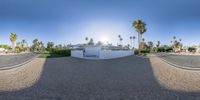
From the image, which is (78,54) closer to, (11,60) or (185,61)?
(11,60)

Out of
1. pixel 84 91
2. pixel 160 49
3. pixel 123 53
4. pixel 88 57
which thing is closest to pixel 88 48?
pixel 88 57

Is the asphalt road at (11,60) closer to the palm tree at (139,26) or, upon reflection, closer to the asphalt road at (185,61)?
the asphalt road at (185,61)

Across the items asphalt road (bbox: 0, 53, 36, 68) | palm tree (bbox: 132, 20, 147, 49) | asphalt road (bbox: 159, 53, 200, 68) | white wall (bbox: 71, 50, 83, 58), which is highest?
palm tree (bbox: 132, 20, 147, 49)

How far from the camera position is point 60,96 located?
8.34 metres

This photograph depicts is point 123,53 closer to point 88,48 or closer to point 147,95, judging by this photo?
point 88,48

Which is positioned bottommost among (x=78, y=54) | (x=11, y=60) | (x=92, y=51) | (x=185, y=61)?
(x=185, y=61)

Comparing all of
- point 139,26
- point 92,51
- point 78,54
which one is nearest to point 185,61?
point 92,51

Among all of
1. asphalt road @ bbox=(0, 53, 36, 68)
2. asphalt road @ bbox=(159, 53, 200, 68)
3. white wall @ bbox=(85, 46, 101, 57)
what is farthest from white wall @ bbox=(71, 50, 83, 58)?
asphalt road @ bbox=(159, 53, 200, 68)

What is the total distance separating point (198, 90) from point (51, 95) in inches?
240

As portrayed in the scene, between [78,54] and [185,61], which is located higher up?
[78,54]

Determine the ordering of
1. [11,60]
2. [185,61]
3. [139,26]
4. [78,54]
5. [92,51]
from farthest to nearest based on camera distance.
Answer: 1. [139,26]
2. [92,51]
3. [78,54]
4. [11,60]
5. [185,61]

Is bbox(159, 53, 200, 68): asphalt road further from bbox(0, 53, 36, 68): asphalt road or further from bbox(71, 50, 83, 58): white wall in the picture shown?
bbox(0, 53, 36, 68): asphalt road

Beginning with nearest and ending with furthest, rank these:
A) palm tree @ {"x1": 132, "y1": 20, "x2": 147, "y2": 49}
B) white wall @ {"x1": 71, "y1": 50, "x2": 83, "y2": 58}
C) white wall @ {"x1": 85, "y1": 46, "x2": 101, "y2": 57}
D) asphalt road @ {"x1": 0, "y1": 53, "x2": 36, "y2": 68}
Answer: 1. asphalt road @ {"x1": 0, "y1": 53, "x2": 36, "y2": 68}
2. white wall @ {"x1": 71, "y1": 50, "x2": 83, "y2": 58}
3. white wall @ {"x1": 85, "y1": 46, "x2": 101, "y2": 57}
4. palm tree @ {"x1": 132, "y1": 20, "x2": 147, "y2": 49}

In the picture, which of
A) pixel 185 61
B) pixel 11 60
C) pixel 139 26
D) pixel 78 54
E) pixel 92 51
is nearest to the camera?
pixel 185 61
